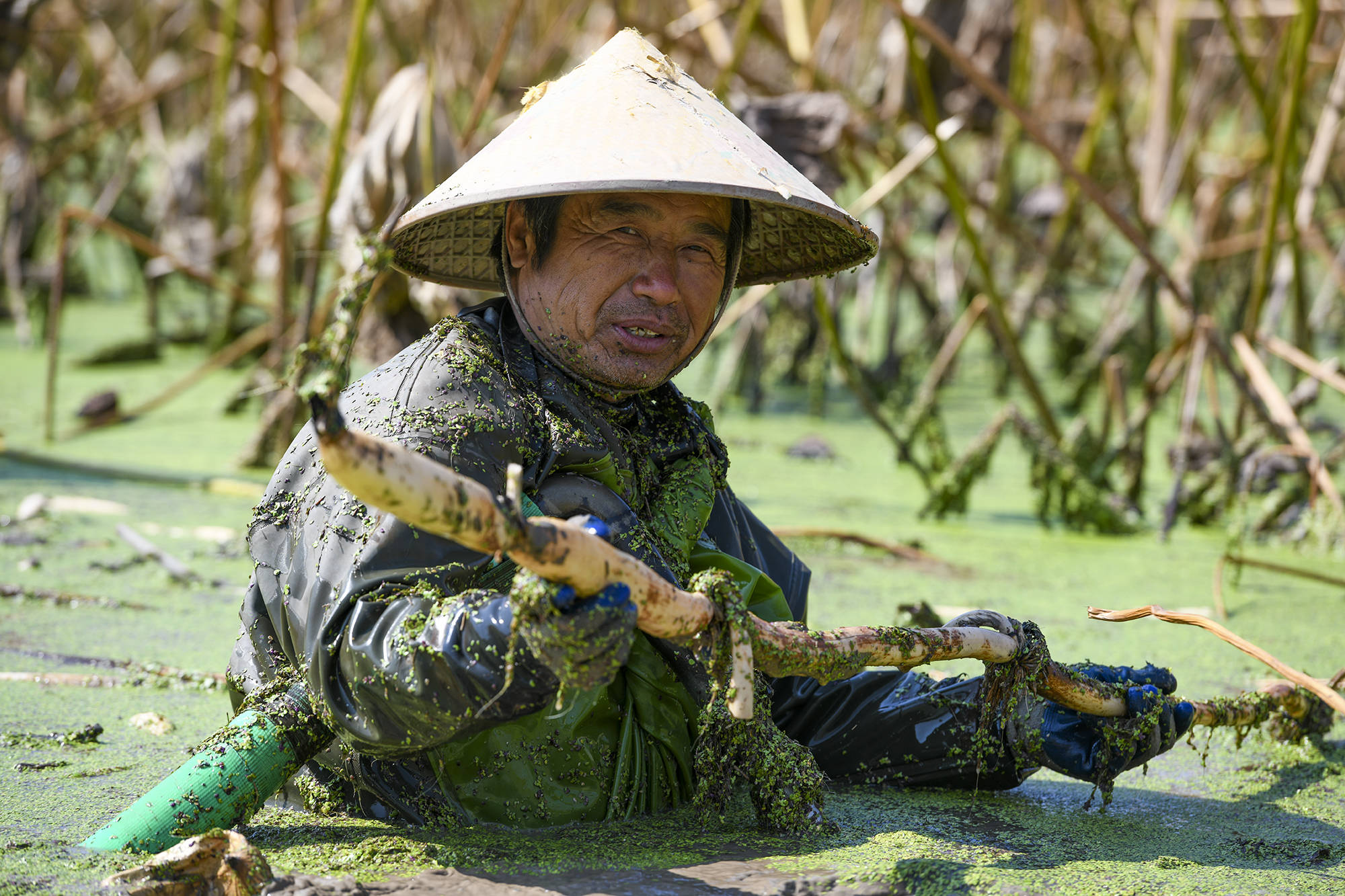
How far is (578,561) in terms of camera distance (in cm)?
115

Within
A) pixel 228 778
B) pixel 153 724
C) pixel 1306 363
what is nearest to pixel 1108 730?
pixel 228 778

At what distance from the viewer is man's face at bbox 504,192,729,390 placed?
65.2 inches

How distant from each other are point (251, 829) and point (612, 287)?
0.81 meters

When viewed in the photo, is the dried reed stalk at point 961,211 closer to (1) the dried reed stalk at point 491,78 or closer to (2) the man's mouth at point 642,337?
(1) the dried reed stalk at point 491,78

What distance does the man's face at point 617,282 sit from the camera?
1655 mm

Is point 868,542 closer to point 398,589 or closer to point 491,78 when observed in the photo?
point 491,78

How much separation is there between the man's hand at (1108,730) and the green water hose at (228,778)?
3.19ft

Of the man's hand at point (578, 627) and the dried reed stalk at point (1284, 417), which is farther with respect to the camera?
the dried reed stalk at point (1284, 417)

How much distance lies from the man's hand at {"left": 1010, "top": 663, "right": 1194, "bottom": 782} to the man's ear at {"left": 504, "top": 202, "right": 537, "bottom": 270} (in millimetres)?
943

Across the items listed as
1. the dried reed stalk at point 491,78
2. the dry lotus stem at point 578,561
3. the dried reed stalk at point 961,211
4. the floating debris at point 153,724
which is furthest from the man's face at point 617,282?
the dried reed stalk at point 491,78

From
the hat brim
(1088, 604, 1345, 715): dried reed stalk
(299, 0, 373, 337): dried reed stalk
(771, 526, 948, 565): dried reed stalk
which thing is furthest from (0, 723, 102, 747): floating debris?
(771, 526, 948, 565): dried reed stalk

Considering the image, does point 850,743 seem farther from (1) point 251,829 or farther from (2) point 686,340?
(1) point 251,829

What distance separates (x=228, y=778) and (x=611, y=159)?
33.4 inches

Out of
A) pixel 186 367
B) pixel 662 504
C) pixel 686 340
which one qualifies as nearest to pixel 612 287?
pixel 686 340
